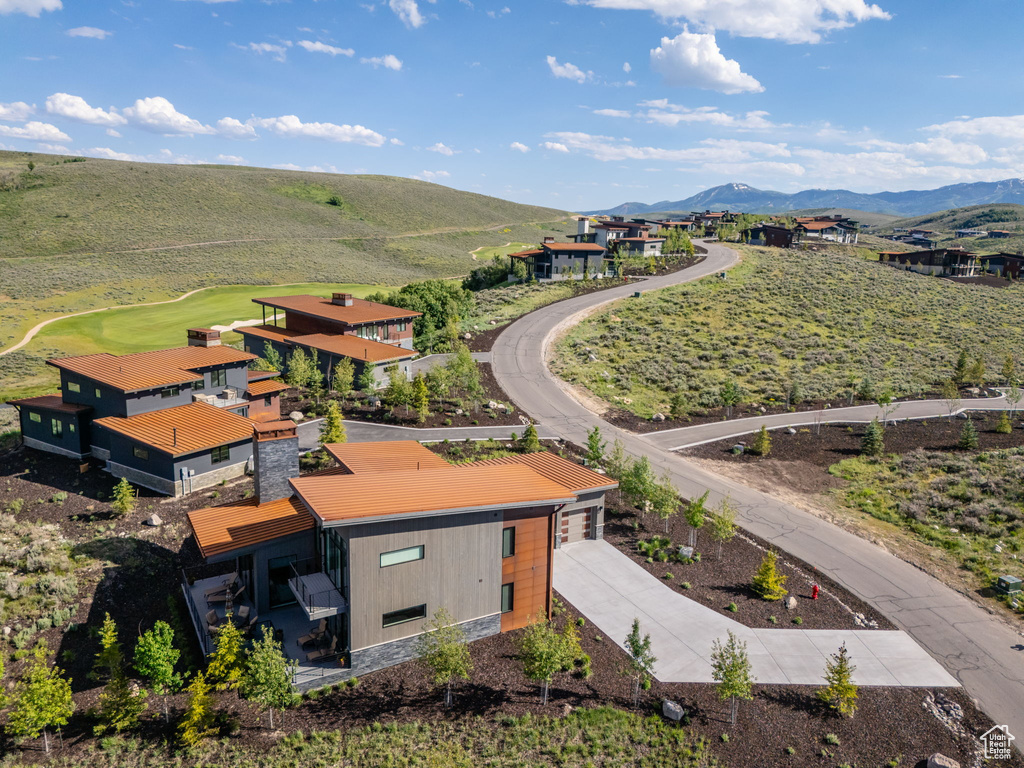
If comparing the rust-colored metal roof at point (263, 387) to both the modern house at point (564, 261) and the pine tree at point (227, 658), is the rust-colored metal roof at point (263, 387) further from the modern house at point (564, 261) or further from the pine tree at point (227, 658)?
the modern house at point (564, 261)

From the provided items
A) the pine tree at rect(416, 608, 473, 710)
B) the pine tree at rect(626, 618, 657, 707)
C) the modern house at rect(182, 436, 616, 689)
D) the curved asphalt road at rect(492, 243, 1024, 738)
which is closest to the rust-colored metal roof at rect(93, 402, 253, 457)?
the modern house at rect(182, 436, 616, 689)

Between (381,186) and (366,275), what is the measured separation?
8317cm

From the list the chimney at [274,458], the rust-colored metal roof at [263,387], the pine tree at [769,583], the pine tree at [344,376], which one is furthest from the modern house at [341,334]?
the pine tree at [769,583]

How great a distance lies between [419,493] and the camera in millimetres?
19828

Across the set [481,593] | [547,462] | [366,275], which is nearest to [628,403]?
[547,462]

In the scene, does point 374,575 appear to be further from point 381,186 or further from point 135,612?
point 381,186

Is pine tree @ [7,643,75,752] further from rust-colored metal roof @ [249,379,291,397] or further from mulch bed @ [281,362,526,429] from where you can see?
mulch bed @ [281,362,526,429]

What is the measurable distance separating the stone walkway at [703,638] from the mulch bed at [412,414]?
17.9m

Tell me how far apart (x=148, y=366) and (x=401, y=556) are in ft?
78.5

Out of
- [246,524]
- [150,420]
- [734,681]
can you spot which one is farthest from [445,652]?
[150,420]

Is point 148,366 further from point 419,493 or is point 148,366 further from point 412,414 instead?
point 419,493

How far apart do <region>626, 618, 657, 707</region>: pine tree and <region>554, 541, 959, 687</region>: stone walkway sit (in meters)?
0.55

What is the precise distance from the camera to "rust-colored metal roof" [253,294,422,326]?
52.3 metres

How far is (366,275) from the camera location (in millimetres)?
111750
